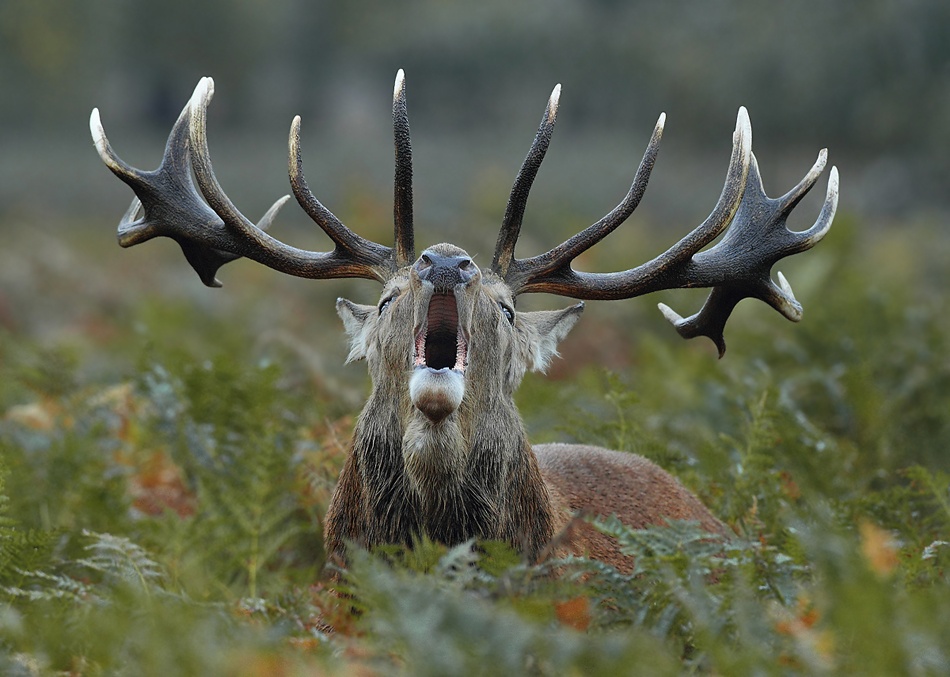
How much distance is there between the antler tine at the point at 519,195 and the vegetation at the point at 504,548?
1294 millimetres

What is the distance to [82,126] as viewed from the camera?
5244 cm

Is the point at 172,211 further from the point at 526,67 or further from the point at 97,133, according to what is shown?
the point at 526,67

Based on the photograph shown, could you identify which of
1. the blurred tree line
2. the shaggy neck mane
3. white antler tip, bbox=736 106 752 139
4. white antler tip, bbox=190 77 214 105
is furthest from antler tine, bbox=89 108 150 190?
the blurred tree line

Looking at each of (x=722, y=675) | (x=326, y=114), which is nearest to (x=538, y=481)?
(x=722, y=675)

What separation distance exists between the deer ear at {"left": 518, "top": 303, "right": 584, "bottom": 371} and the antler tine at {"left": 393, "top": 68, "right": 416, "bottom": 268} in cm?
61

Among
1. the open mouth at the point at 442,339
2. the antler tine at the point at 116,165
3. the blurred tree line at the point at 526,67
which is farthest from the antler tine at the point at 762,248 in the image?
the blurred tree line at the point at 526,67

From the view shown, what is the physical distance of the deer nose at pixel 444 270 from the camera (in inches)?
189

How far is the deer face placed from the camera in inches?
187

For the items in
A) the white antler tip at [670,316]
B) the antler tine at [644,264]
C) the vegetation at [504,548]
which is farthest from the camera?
the white antler tip at [670,316]

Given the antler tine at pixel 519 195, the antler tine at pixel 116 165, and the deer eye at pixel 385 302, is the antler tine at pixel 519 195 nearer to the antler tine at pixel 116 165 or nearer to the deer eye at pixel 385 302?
the deer eye at pixel 385 302

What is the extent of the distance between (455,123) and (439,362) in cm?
5713

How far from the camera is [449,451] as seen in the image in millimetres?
5023

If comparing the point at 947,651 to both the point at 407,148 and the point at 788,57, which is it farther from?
the point at 788,57

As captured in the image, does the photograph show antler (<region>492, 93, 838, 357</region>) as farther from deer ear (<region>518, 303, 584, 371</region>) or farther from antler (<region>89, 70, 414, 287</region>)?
antler (<region>89, 70, 414, 287</region>)
